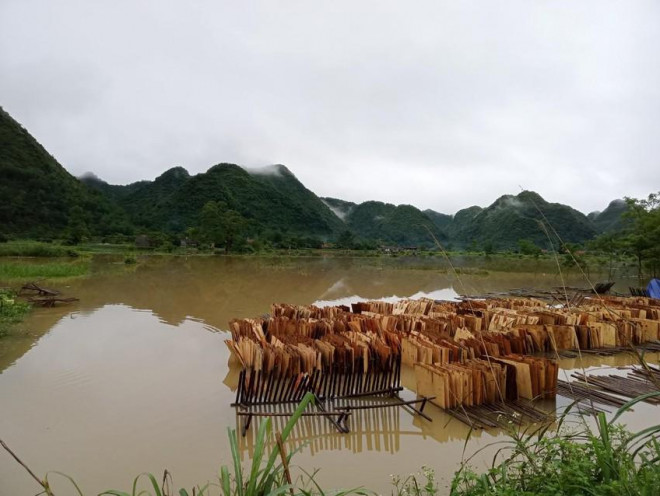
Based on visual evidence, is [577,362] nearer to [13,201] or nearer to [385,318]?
[385,318]

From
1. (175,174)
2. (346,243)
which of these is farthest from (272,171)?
(346,243)

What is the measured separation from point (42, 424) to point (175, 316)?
7.53m

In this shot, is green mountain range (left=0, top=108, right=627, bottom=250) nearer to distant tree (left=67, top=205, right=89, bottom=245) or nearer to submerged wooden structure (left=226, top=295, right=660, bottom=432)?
distant tree (left=67, top=205, right=89, bottom=245)

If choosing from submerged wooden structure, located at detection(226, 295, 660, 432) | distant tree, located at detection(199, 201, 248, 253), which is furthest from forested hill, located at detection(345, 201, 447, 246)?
submerged wooden structure, located at detection(226, 295, 660, 432)

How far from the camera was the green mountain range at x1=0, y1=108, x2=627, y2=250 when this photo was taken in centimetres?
5003

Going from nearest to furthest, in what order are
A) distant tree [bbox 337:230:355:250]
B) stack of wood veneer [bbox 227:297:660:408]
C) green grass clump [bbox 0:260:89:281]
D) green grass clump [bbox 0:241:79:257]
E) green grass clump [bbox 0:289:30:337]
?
stack of wood veneer [bbox 227:297:660:408], green grass clump [bbox 0:289:30:337], green grass clump [bbox 0:260:89:281], green grass clump [bbox 0:241:79:257], distant tree [bbox 337:230:355:250]

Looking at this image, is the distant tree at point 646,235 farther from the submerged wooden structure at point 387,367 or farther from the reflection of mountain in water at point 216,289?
the submerged wooden structure at point 387,367

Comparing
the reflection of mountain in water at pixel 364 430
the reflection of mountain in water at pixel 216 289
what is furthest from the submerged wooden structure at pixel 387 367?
the reflection of mountain in water at pixel 216 289

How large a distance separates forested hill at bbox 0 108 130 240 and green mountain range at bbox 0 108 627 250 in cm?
11

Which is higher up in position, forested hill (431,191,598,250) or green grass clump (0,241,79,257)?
forested hill (431,191,598,250)

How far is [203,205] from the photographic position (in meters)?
77.0

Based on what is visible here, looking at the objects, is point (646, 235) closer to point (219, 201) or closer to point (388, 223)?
point (219, 201)

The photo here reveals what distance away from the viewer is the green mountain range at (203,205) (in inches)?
1970

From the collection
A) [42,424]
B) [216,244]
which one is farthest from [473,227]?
[42,424]
